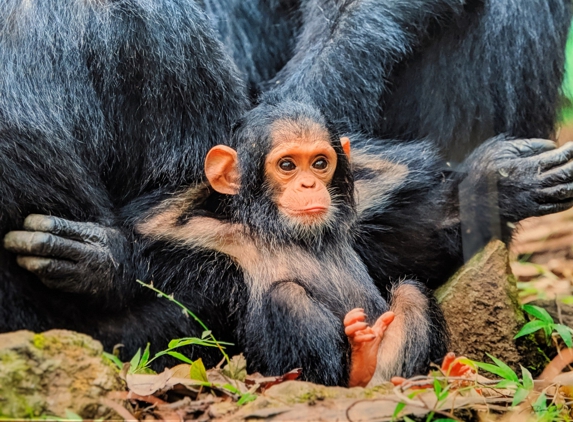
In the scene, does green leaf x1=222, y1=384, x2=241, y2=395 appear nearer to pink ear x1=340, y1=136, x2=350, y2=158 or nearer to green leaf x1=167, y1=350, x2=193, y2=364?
green leaf x1=167, y1=350, x2=193, y2=364

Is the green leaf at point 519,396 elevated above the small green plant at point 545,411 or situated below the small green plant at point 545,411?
above

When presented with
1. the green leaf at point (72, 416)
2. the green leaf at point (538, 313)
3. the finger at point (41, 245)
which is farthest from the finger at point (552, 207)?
the green leaf at point (72, 416)

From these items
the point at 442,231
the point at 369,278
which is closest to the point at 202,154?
the point at 369,278

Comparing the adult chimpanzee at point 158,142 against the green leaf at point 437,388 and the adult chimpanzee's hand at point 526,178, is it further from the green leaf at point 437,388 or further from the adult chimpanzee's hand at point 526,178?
the green leaf at point 437,388

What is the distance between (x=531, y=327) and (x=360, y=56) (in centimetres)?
147

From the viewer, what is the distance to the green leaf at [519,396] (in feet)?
8.87

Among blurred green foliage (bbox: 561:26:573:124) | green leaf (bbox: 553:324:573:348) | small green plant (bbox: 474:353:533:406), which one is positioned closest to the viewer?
small green plant (bbox: 474:353:533:406)

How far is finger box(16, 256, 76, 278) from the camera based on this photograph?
2834 millimetres

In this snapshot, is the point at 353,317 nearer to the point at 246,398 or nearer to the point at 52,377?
the point at 246,398

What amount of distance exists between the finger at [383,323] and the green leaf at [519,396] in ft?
1.63

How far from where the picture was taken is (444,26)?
396 centimetres

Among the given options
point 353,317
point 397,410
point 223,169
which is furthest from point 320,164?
point 397,410

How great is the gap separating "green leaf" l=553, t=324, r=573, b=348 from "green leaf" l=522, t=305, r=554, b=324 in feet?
0.13

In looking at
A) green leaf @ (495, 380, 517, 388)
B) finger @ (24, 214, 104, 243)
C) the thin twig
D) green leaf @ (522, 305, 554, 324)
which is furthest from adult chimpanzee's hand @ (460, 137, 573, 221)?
the thin twig
